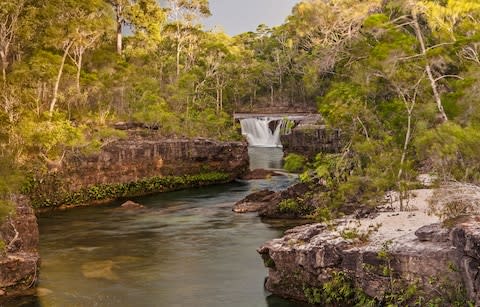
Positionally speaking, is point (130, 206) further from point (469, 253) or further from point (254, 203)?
point (469, 253)

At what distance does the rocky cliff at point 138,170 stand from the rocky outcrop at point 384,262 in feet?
61.2

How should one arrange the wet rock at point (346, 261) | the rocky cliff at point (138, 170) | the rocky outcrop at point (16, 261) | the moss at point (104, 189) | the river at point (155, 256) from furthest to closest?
the rocky cliff at point (138, 170) → the moss at point (104, 189) → the river at point (155, 256) → the rocky outcrop at point (16, 261) → the wet rock at point (346, 261)

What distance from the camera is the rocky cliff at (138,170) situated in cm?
3152

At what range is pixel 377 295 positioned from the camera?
515 inches

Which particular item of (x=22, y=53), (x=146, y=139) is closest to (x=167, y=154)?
(x=146, y=139)

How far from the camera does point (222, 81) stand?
6406cm

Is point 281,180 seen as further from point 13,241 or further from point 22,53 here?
point 13,241

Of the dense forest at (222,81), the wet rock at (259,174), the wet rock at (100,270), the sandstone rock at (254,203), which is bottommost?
the wet rock at (100,270)

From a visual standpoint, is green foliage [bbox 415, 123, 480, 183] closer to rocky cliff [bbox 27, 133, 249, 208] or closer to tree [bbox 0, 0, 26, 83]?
rocky cliff [bbox 27, 133, 249, 208]

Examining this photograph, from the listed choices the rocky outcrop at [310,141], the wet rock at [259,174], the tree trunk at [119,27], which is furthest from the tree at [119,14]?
the rocky outcrop at [310,141]

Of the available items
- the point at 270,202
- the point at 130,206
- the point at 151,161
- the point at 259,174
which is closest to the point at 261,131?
the point at 259,174

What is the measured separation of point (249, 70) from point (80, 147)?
4235cm

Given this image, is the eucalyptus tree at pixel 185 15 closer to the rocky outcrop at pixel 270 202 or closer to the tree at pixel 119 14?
the tree at pixel 119 14

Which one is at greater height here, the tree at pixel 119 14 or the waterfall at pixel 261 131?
the tree at pixel 119 14
